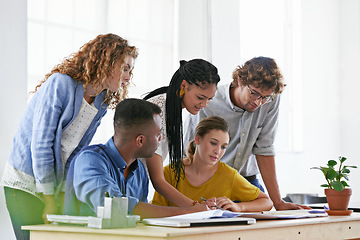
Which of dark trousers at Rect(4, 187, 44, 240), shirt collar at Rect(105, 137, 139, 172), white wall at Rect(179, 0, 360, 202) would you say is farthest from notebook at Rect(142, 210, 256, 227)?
white wall at Rect(179, 0, 360, 202)

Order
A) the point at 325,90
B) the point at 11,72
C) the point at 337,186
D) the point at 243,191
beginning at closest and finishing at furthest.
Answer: the point at 337,186, the point at 243,191, the point at 11,72, the point at 325,90

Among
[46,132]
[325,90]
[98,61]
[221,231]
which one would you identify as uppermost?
[325,90]

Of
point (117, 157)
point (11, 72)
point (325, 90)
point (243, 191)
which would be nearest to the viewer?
point (117, 157)

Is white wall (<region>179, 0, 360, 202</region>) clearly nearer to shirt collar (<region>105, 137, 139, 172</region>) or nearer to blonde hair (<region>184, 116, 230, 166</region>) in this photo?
blonde hair (<region>184, 116, 230, 166</region>)

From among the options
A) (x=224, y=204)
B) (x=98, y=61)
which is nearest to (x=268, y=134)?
(x=224, y=204)

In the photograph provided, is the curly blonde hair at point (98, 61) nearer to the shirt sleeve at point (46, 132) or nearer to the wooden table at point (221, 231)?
the shirt sleeve at point (46, 132)

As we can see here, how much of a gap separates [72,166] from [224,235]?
2.17ft

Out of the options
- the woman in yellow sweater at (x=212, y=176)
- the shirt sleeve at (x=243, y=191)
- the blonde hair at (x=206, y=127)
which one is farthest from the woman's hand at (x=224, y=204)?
the blonde hair at (x=206, y=127)

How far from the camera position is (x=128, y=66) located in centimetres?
227

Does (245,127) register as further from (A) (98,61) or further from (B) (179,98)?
(A) (98,61)

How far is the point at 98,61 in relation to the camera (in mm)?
2211

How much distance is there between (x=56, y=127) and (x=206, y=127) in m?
0.82

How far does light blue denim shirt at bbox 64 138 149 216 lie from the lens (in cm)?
169

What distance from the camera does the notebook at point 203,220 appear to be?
1520 millimetres
